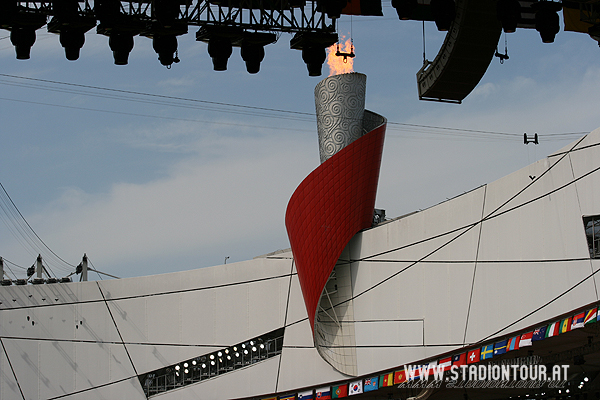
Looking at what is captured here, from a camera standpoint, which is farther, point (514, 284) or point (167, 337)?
point (167, 337)

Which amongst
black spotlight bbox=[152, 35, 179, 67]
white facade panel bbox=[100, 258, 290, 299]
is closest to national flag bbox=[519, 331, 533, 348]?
white facade panel bbox=[100, 258, 290, 299]

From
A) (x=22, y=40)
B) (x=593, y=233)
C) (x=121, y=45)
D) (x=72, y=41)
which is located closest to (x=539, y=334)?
(x=593, y=233)

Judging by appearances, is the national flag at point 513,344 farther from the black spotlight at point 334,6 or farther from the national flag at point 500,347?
Answer: the black spotlight at point 334,6

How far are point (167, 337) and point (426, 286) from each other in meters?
11.3

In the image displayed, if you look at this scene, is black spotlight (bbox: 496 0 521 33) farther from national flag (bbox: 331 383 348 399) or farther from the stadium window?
national flag (bbox: 331 383 348 399)

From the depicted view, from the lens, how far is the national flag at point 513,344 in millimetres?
23917

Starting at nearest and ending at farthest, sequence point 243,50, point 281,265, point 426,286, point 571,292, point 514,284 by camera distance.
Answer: point 243,50 < point 571,292 < point 514,284 < point 426,286 < point 281,265

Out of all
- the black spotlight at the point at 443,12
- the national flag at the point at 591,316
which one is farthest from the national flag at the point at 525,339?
the black spotlight at the point at 443,12

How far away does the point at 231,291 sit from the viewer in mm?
32250

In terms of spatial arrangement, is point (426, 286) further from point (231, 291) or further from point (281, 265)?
point (231, 291)

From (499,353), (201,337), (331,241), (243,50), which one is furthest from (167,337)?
(243,50)

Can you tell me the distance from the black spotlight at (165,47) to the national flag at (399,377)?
1638 cm

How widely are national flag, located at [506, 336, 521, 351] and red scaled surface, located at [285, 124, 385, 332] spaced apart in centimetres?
690

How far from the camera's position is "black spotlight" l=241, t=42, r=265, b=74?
14961 mm
